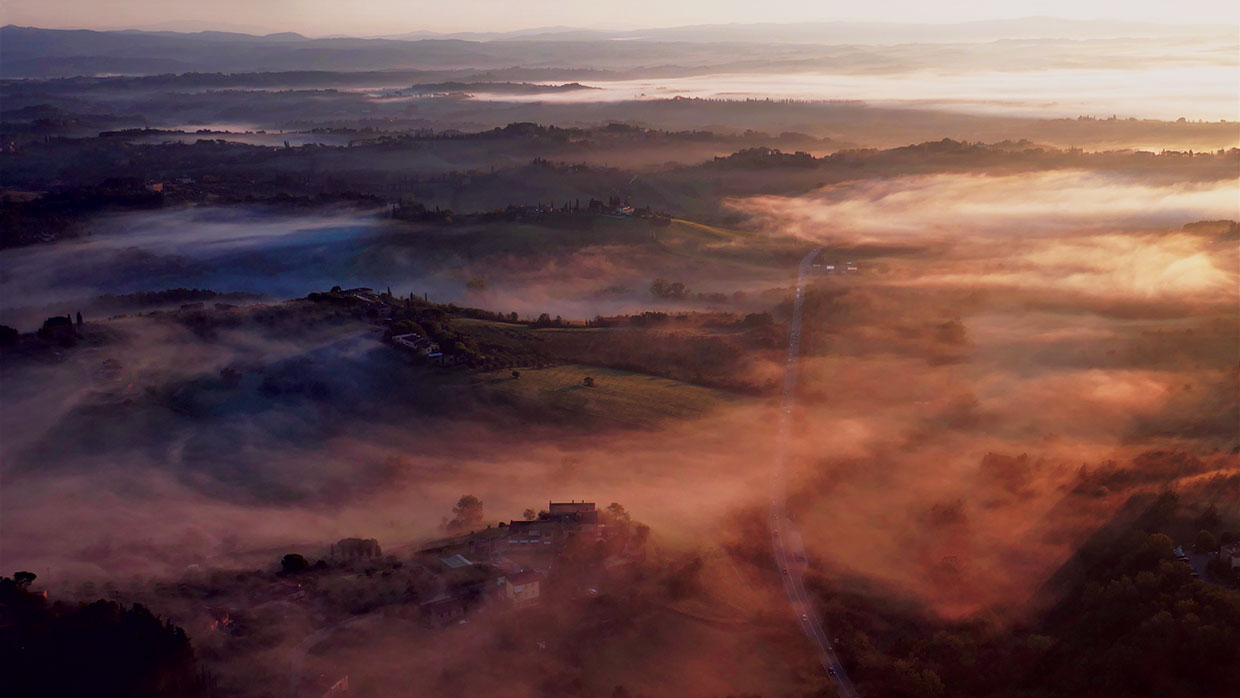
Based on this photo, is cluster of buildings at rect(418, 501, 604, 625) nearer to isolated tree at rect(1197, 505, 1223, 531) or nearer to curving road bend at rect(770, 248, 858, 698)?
curving road bend at rect(770, 248, 858, 698)

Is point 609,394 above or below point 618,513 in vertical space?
above

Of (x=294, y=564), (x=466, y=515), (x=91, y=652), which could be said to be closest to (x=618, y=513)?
(x=466, y=515)

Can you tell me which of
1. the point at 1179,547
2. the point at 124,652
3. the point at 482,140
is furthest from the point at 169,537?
the point at 482,140

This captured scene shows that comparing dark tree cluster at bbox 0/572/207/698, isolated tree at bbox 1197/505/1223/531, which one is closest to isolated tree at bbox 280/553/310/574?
dark tree cluster at bbox 0/572/207/698

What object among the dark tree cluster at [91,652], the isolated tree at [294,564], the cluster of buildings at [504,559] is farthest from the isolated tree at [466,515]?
the dark tree cluster at [91,652]

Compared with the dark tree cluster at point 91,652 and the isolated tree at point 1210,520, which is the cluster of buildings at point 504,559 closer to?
the dark tree cluster at point 91,652

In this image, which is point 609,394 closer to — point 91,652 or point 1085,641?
point 1085,641
